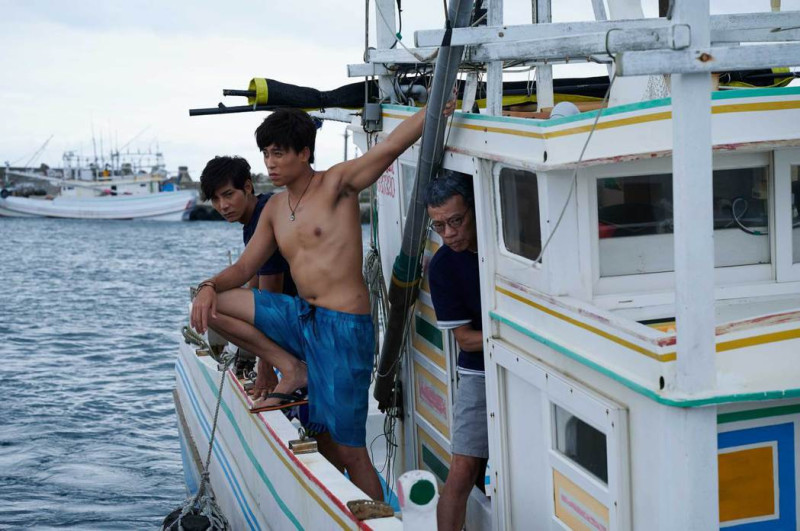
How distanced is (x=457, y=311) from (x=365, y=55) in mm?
2230

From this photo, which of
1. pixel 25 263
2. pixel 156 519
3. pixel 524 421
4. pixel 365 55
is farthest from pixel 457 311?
pixel 25 263

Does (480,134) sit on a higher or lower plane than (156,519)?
higher

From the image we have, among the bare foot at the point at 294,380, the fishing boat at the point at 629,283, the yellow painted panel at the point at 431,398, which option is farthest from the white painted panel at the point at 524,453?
the bare foot at the point at 294,380

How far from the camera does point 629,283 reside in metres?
4.46

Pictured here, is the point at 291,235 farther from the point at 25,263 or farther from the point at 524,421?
the point at 25,263

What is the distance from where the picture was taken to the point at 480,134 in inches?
192

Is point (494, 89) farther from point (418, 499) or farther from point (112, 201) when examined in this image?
point (112, 201)

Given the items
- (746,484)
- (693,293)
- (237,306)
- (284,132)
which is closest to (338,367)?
(237,306)

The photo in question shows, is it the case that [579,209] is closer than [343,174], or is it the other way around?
[579,209]

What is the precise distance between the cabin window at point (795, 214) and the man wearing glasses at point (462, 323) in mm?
1470

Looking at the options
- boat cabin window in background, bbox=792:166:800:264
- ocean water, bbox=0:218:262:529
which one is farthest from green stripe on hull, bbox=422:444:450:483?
ocean water, bbox=0:218:262:529

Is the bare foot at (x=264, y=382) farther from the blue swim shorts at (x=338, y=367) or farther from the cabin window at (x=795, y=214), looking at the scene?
the cabin window at (x=795, y=214)

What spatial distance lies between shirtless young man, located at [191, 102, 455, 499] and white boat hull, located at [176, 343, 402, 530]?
368 mm

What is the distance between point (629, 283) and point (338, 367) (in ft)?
6.58
